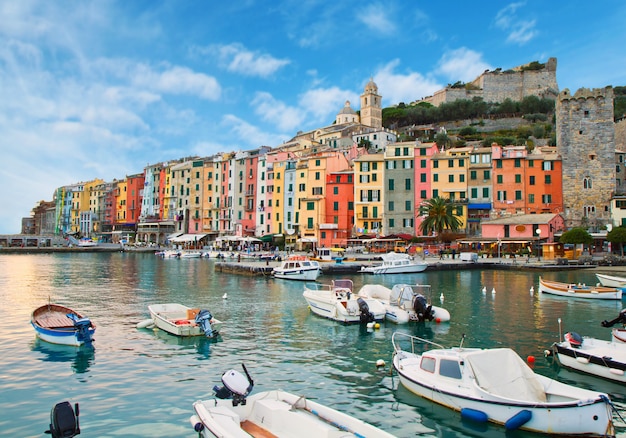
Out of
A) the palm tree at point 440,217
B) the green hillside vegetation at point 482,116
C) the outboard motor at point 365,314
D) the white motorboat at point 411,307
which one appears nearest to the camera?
the outboard motor at point 365,314

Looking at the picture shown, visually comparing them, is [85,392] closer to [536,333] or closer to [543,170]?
[536,333]

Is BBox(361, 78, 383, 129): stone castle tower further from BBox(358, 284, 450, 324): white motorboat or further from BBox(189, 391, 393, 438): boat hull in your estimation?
BBox(189, 391, 393, 438): boat hull

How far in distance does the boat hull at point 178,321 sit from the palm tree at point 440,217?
4269 centimetres

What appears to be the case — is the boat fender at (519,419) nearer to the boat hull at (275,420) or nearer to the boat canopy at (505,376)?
the boat canopy at (505,376)

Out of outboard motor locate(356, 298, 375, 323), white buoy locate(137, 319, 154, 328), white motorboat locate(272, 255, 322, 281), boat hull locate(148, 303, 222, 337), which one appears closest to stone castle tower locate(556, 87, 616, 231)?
white motorboat locate(272, 255, 322, 281)

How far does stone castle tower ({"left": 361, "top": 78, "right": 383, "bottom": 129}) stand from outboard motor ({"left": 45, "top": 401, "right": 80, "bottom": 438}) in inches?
4824

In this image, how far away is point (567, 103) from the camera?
63281 mm

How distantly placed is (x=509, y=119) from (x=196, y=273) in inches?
3438

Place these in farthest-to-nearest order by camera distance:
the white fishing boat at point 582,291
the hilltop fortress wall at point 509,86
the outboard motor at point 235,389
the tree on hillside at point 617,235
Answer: the hilltop fortress wall at point 509,86
the tree on hillside at point 617,235
the white fishing boat at point 582,291
the outboard motor at point 235,389

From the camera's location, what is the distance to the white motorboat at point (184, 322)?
63.2ft

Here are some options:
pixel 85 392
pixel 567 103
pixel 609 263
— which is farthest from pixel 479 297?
pixel 567 103

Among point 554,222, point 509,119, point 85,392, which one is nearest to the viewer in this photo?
point 85,392

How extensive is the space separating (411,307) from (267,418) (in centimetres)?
1456

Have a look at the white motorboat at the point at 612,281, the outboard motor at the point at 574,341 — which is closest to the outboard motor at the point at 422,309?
the outboard motor at the point at 574,341
